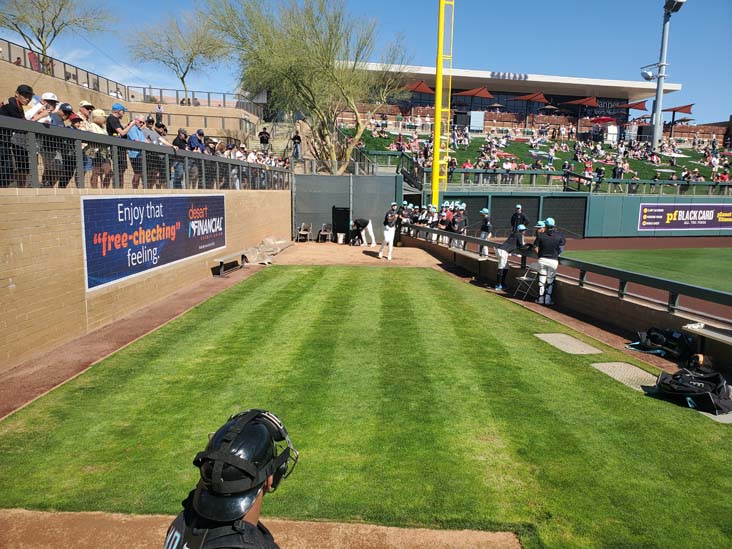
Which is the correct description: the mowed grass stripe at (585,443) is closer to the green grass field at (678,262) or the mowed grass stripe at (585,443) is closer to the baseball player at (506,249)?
the baseball player at (506,249)

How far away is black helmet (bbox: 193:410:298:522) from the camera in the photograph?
1976mm

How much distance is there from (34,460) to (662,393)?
7.18 metres

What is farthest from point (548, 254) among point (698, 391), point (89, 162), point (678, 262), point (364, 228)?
point (678, 262)

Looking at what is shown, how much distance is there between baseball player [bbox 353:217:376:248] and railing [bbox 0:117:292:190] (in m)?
9.43

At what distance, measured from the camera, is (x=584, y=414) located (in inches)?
248

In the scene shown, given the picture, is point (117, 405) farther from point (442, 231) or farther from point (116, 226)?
point (442, 231)

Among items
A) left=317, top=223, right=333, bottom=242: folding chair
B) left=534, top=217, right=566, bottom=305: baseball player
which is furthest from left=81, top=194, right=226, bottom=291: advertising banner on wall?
left=317, top=223, right=333, bottom=242: folding chair

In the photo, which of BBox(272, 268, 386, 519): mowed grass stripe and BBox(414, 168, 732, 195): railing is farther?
BBox(414, 168, 732, 195): railing

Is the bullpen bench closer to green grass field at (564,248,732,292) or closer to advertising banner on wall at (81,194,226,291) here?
advertising banner on wall at (81,194,226,291)

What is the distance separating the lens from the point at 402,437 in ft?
18.4

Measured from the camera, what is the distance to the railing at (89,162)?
730 centimetres

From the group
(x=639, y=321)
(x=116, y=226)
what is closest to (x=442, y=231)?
(x=639, y=321)

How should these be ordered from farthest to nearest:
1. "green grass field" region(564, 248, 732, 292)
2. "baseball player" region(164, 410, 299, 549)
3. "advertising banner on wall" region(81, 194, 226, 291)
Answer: "green grass field" region(564, 248, 732, 292) → "advertising banner on wall" region(81, 194, 226, 291) → "baseball player" region(164, 410, 299, 549)

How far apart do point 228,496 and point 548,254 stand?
1179cm
